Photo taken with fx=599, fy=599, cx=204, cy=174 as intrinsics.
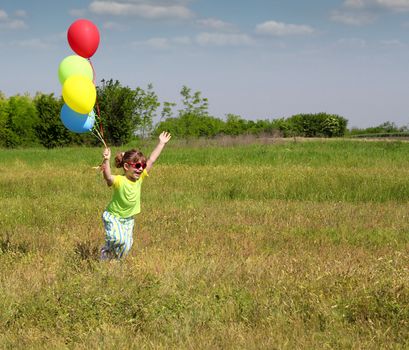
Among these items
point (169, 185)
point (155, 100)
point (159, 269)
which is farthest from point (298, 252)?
point (155, 100)

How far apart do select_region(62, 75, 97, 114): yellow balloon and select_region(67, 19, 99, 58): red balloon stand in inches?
19.9

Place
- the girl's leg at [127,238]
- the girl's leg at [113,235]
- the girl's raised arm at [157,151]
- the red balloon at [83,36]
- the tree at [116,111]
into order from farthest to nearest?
1. the tree at [116,111]
2. the red balloon at [83,36]
3. the girl's raised arm at [157,151]
4. the girl's leg at [127,238]
5. the girl's leg at [113,235]

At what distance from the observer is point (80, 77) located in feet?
22.0

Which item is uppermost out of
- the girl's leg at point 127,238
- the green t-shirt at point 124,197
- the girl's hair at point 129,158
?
the girl's hair at point 129,158

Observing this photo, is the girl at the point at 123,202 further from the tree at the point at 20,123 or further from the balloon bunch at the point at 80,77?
the tree at the point at 20,123

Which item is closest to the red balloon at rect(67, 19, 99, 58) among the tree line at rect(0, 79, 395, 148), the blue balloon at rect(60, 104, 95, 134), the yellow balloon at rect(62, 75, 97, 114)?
the yellow balloon at rect(62, 75, 97, 114)

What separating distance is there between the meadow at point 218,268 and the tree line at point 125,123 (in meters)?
18.3

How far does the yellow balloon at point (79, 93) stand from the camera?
6.56m

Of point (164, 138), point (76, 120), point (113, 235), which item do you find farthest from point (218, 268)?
point (76, 120)

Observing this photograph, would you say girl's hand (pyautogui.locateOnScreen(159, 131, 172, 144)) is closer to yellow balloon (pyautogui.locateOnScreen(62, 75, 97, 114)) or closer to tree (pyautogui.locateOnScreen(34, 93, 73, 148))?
yellow balloon (pyautogui.locateOnScreen(62, 75, 97, 114))

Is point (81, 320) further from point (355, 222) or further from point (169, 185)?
point (169, 185)

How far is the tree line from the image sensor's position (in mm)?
31469

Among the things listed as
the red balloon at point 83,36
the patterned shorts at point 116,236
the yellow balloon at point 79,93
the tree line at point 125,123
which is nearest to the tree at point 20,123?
the tree line at point 125,123

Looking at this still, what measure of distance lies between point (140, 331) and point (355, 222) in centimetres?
543
